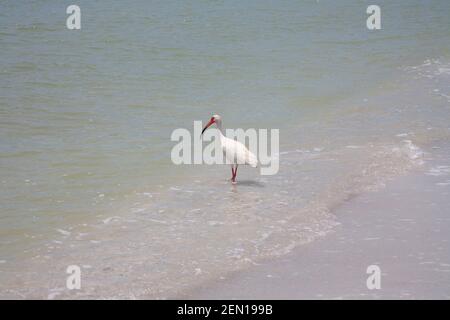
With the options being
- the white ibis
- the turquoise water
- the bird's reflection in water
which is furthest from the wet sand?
the white ibis

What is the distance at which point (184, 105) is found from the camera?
1353 centimetres

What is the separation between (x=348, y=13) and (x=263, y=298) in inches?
727

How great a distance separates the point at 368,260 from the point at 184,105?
7.06 metres

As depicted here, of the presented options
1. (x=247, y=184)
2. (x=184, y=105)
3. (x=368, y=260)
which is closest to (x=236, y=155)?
(x=247, y=184)

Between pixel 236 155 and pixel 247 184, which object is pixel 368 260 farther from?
pixel 236 155

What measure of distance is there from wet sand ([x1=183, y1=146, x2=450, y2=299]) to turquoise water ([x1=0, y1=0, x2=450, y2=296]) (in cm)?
38

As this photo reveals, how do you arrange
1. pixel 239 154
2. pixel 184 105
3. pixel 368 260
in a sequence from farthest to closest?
pixel 184 105 → pixel 239 154 → pixel 368 260

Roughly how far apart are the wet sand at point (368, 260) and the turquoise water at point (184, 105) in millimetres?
382

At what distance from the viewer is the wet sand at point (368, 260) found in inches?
254

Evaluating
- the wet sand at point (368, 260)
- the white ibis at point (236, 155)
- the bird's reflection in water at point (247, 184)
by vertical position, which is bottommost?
the wet sand at point (368, 260)

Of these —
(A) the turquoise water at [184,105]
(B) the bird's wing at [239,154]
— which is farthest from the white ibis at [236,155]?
(A) the turquoise water at [184,105]

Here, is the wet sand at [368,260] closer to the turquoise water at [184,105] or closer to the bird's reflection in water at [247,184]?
the turquoise water at [184,105]

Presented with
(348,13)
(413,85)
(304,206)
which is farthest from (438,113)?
(348,13)

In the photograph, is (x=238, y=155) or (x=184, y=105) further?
(x=184, y=105)
